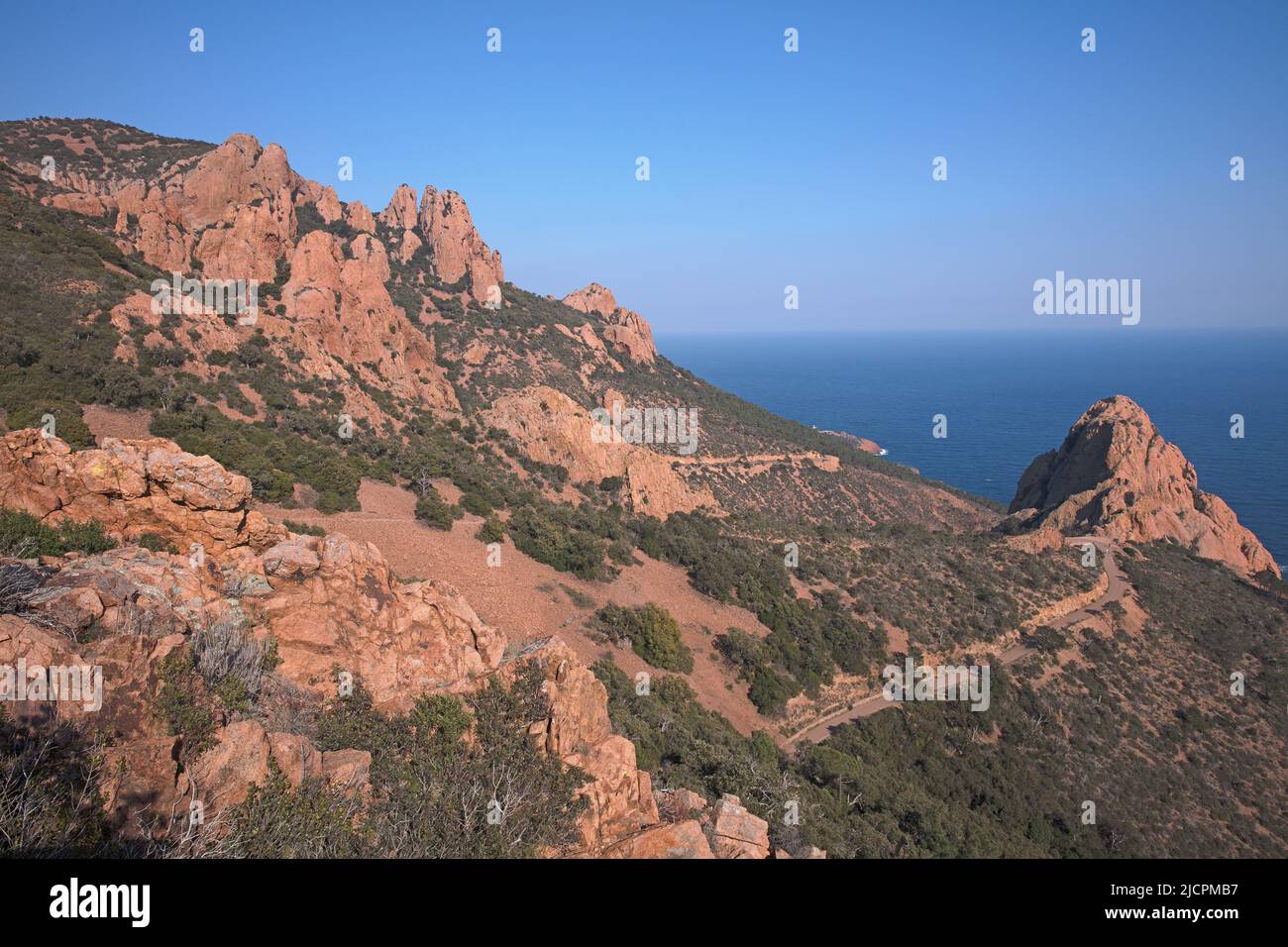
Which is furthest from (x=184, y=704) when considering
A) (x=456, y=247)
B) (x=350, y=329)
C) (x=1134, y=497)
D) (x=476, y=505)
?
(x=456, y=247)

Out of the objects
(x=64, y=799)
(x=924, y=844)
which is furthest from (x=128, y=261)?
(x=924, y=844)

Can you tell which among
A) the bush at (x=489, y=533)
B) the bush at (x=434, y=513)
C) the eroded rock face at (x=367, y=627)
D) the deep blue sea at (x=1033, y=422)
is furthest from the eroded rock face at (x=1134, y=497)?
the eroded rock face at (x=367, y=627)

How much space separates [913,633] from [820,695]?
6.73 m

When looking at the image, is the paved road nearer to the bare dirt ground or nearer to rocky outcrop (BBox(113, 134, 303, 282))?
the bare dirt ground

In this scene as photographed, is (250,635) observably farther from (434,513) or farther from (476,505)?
(476,505)

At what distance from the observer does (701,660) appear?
21812 millimetres

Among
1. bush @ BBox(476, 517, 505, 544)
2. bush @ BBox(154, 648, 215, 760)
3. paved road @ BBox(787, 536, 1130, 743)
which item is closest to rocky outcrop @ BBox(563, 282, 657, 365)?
paved road @ BBox(787, 536, 1130, 743)

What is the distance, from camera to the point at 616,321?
71125 mm

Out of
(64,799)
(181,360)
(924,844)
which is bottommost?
(924,844)

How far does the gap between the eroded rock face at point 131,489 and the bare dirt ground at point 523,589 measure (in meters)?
6.41

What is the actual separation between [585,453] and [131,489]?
22.7 m

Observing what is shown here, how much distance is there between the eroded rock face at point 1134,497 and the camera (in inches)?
1570

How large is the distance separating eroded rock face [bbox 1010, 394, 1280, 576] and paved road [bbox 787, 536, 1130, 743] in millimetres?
2624

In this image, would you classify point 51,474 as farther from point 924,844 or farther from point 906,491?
point 906,491
